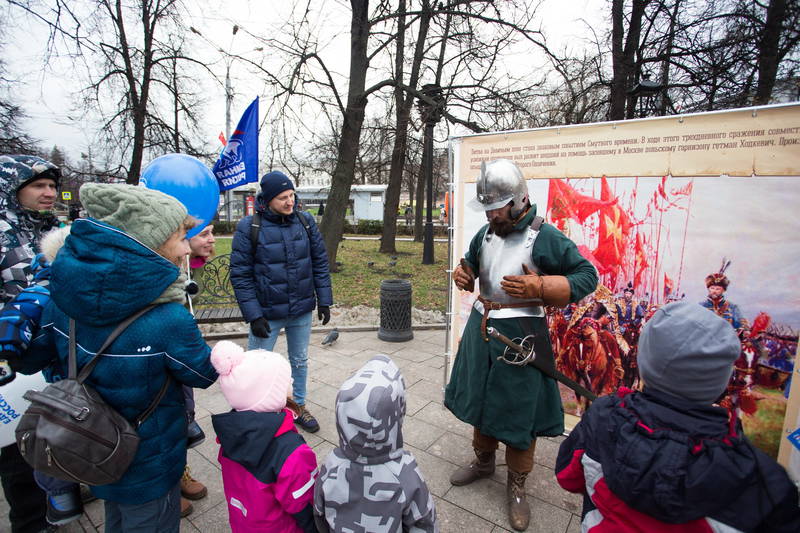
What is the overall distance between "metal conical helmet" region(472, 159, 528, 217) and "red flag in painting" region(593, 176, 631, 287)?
3.31ft

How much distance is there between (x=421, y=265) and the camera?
40.2 ft

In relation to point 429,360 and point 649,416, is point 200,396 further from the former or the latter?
point 649,416

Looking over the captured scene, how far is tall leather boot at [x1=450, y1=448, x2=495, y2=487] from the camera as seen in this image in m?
2.66

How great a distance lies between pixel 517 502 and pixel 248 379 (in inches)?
71.6

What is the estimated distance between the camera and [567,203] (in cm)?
311

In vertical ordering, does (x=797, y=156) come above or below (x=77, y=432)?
above

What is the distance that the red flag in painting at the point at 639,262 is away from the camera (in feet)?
9.38

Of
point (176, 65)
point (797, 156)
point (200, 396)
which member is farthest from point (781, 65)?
point (176, 65)

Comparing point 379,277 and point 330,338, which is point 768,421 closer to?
point 330,338

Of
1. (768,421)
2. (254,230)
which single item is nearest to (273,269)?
(254,230)

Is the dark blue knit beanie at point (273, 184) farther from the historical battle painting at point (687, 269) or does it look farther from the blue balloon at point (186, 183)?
the historical battle painting at point (687, 269)

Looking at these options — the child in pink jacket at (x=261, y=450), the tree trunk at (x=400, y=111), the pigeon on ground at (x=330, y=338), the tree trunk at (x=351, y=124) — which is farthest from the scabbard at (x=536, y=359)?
the tree trunk at (x=400, y=111)

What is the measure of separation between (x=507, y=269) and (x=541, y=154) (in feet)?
4.24

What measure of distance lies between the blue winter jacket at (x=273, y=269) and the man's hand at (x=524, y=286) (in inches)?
64.4
